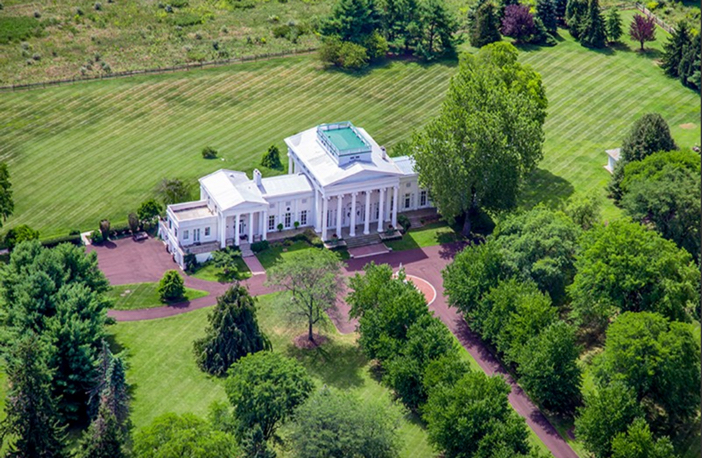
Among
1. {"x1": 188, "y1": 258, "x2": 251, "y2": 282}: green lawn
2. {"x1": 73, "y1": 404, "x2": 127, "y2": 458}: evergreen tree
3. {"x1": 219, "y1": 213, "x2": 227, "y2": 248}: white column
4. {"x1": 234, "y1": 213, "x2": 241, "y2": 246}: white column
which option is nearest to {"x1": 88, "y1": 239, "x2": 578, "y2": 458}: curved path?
{"x1": 188, "y1": 258, "x2": 251, "y2": 282}: green lawn

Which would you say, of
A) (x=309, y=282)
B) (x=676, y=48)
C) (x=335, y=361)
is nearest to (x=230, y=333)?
(x=309, y=282)

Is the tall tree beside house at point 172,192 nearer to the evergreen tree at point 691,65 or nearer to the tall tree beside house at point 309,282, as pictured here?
the tall tree beside house at point 309,282

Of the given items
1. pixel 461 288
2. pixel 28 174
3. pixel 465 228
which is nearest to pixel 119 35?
→ pixel 28 174

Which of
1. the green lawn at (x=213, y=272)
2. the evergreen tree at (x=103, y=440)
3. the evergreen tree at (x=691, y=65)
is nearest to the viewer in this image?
the evergreen tree at (x=103, y=440)

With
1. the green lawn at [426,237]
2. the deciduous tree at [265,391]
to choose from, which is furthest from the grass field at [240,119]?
the deciduous tree at [265,391]

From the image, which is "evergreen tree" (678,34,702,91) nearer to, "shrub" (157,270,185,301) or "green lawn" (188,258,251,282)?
"green lawn" (188,258,251,282)

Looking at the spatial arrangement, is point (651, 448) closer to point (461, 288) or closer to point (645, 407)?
point (645, 407)
